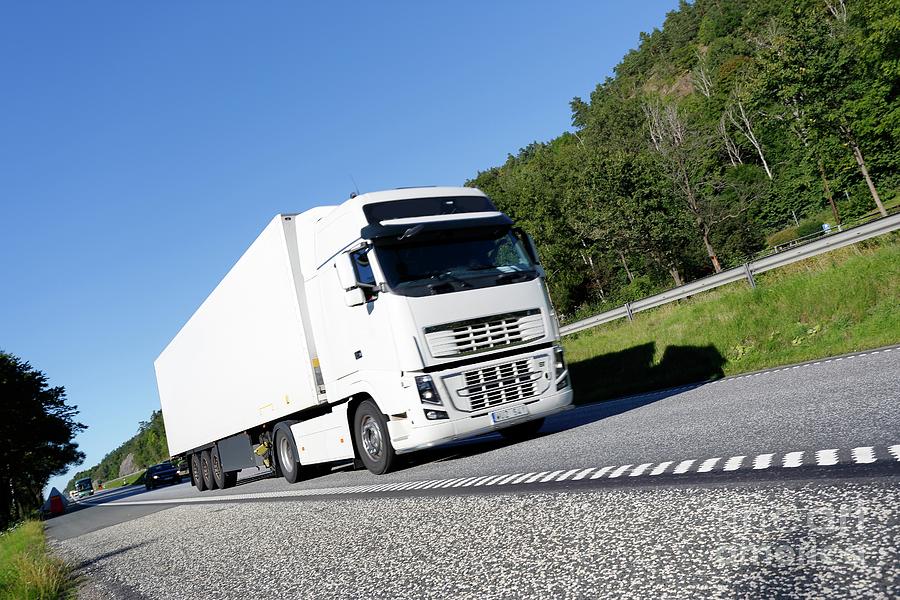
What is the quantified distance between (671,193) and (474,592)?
147ft

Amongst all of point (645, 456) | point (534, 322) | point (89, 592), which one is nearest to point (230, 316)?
point (534, 322)

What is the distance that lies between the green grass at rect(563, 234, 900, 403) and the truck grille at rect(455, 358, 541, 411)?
5.54 m

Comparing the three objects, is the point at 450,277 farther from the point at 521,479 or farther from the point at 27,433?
the point at 27,433

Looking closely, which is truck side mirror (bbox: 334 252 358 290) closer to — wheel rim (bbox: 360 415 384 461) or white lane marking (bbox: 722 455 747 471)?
wheel rim (bbox: 360 415 384 461)

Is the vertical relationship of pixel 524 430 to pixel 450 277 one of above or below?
below

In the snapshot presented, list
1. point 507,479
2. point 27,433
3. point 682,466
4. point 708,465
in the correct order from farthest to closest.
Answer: point 27,433
point 507,479
point 682,466
point 708,465

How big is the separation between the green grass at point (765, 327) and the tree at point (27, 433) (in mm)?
31824

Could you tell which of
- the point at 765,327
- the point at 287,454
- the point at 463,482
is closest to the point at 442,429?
the point at 463,482

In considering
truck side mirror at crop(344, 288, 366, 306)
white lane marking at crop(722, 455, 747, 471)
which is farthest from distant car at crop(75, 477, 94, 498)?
white lane marking at crop(722, 455, 747, 471)

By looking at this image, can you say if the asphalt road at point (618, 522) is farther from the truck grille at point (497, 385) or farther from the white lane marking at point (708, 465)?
the truck grille at point (497, 385)

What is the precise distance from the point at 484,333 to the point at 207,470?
12.6 meters

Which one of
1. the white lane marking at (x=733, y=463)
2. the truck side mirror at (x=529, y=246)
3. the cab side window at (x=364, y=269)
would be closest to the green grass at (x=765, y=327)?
the truck side mirror at (x=529, y=246)

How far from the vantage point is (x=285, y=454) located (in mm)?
13203

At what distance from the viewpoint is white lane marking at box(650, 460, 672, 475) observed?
16.3 ft
